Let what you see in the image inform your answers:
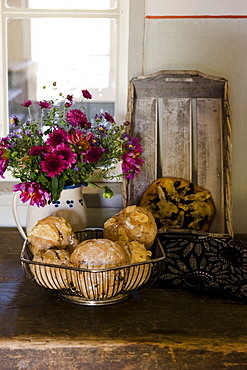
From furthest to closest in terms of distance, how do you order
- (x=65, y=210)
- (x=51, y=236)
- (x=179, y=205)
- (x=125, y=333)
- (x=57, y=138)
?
(x=179, y=205) → (x=65, y=210) → (x=57, y=138) → (x=51, y=236) → (x=125, y=333)

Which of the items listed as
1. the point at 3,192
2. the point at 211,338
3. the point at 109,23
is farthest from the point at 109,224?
the point at 109,23

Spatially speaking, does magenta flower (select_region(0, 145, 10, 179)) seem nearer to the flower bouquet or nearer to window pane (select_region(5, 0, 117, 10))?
the flower bouquet

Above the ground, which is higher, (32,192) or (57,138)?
(57,138)

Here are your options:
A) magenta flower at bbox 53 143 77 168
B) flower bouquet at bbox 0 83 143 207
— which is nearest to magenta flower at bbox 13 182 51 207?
flower bouquet at bbox 0 83 143 207

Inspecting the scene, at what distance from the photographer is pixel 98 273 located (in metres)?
1.02

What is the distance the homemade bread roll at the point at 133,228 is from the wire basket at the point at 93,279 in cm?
13

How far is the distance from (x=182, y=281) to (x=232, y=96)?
0.88 m

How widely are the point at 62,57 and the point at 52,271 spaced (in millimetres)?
1073

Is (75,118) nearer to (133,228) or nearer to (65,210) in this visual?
(65,210)

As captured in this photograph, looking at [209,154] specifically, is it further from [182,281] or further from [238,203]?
[182,281]

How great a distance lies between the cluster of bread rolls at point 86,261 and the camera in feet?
3.40

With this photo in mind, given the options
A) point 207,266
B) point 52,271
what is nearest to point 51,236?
point 52,271

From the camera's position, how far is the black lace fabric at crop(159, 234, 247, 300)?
3.88ft

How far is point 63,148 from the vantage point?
123 centimetres
